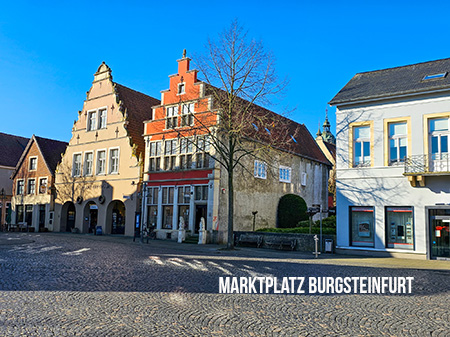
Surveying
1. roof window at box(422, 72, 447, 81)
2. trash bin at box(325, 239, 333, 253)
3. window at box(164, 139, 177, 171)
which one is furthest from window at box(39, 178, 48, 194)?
roof window at box(422, 72, 447, 81)

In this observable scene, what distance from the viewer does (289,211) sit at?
35219 millimetres

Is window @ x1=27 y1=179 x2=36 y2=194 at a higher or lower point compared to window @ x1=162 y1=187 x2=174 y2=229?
higher

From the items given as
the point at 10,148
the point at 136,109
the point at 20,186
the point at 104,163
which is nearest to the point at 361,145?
the point at 136,109

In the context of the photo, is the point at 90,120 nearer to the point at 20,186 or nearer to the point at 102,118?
the point at 102,118

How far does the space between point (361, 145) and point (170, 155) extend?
50.3 ft

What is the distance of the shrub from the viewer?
35125mm

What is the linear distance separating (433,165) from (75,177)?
31310 mm

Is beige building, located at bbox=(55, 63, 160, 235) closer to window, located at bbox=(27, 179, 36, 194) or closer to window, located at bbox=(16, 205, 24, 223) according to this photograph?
window, located at bbox=(27, 179, 36, 194)

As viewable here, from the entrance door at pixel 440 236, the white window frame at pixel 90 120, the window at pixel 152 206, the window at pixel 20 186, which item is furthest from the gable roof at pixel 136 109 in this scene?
the entrance door at pixel 440 236

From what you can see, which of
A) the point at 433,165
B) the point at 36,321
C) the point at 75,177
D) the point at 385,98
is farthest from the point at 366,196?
the point at 75,177

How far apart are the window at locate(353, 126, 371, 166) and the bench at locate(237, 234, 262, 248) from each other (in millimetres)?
6978

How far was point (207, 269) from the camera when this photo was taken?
14.1 metres

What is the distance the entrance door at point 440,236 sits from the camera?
19.3 m

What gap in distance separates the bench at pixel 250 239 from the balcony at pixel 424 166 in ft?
29.5
